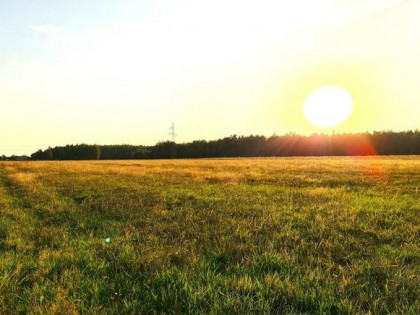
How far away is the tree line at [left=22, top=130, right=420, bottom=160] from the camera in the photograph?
316ft

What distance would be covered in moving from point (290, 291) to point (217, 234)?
3.18 metres

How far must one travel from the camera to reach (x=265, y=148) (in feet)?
385

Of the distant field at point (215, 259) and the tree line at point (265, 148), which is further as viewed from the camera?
the tree line at point (265, 148)

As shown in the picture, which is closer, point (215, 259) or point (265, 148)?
point (215, 259)

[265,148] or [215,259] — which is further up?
[265,148]

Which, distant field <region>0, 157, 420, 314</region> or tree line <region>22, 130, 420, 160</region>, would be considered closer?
distant field <region>0, 157, 420, 314</region>

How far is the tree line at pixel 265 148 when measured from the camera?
96.4 metres

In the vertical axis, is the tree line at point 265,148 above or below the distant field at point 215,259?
above

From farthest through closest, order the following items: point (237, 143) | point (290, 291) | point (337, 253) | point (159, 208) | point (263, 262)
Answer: point (237, 143) → point (159, 208) → point (337, 253) → point (263, 262) → point (290, 291)

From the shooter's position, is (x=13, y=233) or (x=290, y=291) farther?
(x=13, y=233)

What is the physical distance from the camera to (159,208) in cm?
1109

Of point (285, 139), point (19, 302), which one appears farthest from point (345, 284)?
point (285, 139)

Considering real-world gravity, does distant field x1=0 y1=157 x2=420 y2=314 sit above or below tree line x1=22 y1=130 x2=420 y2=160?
below

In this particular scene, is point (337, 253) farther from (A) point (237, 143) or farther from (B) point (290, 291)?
(A) point (237, 143)
